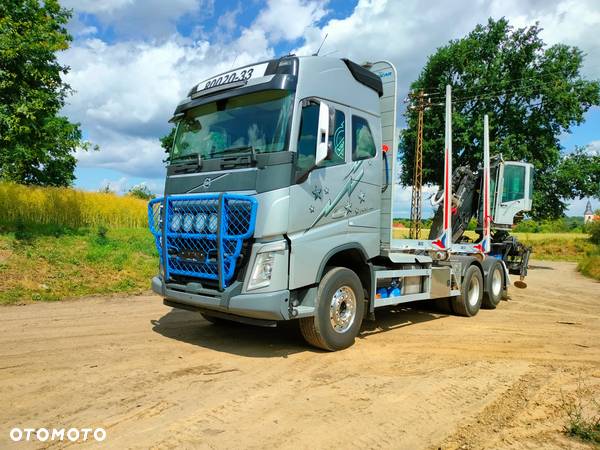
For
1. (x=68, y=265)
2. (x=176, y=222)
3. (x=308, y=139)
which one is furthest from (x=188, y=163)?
(x=68, y=265)

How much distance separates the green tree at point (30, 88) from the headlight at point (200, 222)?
30.3ft

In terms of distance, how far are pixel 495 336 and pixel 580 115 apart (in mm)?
A: 25069

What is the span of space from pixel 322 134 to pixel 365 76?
5.96ft

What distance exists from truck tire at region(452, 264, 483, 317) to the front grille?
569cm

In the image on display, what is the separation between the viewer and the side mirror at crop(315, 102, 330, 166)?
17.8 ft

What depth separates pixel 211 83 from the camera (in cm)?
633

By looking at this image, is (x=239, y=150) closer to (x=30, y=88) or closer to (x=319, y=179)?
(x=319, y=179)

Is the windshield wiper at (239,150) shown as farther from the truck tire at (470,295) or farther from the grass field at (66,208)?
the grass field at (66,208)

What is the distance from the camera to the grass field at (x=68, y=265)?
34.1ft

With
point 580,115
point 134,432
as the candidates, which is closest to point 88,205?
point 134,432

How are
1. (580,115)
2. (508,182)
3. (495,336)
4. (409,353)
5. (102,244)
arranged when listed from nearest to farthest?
(409,353)
(495,336)
(508,182)
(102,244)
(580,115)

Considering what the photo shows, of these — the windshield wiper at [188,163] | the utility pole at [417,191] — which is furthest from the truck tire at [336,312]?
the utility pole at [417,191]

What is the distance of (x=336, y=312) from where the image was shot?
6074 millimetres

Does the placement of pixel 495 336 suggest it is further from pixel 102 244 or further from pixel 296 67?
pixel 102 244
